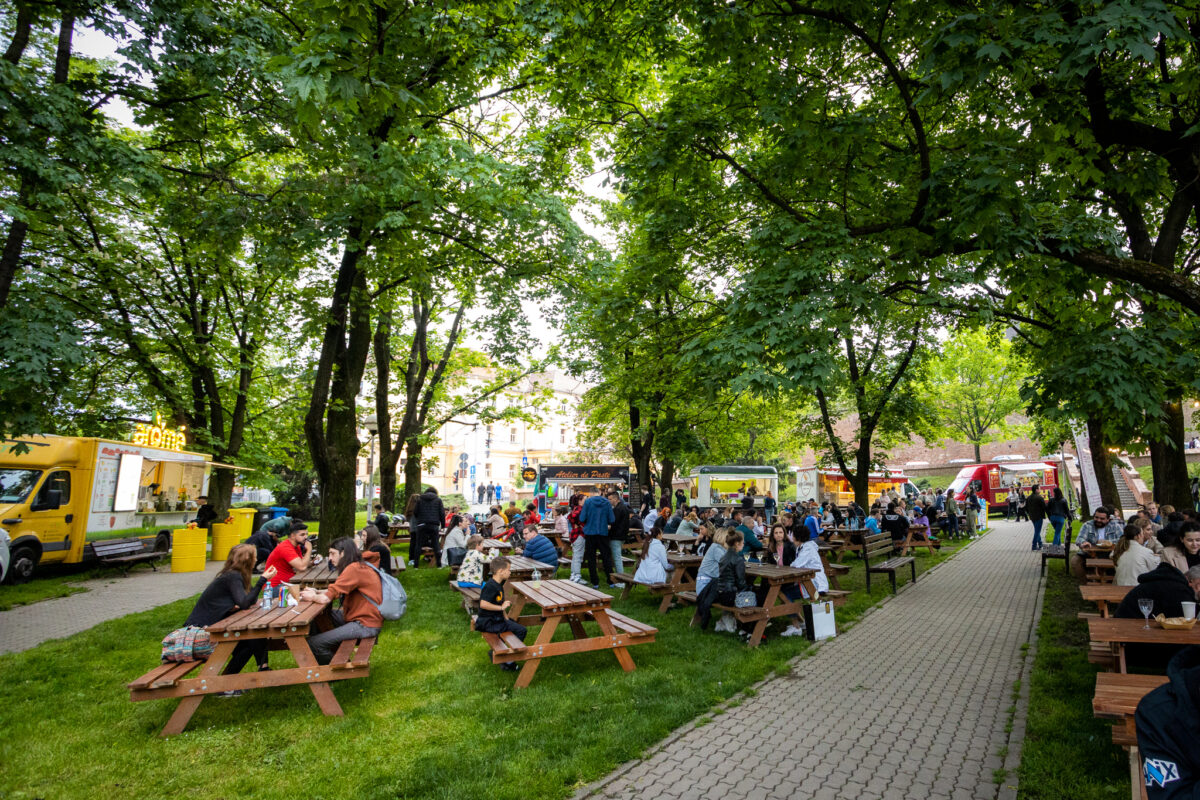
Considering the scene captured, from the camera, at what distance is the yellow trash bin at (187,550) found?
15.0 meters

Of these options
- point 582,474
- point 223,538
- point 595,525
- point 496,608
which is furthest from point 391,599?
point 582,474

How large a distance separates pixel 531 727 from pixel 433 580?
7778mm

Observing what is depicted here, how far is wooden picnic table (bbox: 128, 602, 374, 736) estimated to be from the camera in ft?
16.2

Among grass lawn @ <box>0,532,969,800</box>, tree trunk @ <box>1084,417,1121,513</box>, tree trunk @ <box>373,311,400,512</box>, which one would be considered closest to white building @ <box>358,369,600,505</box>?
tree trunk @ <box>373,311,400,512</box>

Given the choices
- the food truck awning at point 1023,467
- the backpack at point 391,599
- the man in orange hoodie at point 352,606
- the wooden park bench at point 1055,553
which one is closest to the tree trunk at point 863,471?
the wooden park bench at point 1055,553

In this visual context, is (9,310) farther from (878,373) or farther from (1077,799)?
(878,373)

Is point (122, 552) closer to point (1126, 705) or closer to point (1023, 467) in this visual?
point (1126, 705)

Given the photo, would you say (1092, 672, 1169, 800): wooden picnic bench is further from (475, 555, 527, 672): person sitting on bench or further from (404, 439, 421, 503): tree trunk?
(404, 439, 421, 503): tree trunk

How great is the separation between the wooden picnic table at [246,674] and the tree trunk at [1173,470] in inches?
555

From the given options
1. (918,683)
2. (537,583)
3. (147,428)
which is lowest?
(918,683)

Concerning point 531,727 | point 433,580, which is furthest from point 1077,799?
point 433,580

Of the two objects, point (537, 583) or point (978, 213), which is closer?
point (978, 213)

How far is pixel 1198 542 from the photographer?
6.63 metres

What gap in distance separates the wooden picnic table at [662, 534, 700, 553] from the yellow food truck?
40.3 ft
